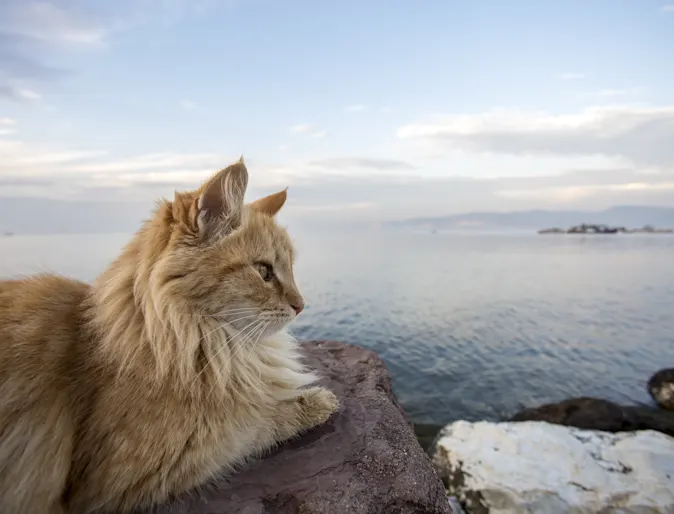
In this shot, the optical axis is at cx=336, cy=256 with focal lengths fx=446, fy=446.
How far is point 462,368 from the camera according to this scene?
10.3m

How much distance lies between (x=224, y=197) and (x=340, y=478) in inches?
65.5

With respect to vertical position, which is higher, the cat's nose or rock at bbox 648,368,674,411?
the cat's nose

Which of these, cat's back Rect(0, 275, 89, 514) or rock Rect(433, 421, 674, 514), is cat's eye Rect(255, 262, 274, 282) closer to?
cat's back Rect(0, 275, 89, 514)

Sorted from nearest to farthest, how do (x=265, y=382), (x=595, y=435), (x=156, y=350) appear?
(x=156, y=350)
(x=265, y=382)
(x=595, y=435)

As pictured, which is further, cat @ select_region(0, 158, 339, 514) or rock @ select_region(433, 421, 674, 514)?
A: rock @ select_region(433, 421, 674, 514)

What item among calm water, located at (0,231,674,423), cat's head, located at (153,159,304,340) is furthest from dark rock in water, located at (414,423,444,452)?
cat's head, located at (153,159,304,340)

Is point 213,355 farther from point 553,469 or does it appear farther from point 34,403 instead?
point 553,469

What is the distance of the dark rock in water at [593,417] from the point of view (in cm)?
766

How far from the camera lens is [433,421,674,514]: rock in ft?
15.3

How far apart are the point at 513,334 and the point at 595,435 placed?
269 inches

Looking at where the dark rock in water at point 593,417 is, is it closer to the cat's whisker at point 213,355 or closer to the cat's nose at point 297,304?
the cat's nose at point 297,304

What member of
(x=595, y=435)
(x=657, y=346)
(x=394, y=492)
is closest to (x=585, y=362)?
(x=657, y=346)

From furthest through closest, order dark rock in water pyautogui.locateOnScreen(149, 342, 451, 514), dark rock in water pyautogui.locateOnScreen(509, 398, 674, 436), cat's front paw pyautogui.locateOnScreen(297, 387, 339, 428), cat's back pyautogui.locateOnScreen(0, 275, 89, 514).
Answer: dark rock in water pyautogui.locateOnScreen(509, 398, 674, 436), cat's front paw pyautogui.locateOnScreen(297, 387, 339, 428), dark rock in water pyautogui.locateOnScreen(149, 342, 451, 514), cat's back pyautogui.locateOnScreen(0, 275, 89, 514)

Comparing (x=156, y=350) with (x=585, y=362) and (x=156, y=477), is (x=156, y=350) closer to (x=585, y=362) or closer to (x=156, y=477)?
(x=156, y=477)
